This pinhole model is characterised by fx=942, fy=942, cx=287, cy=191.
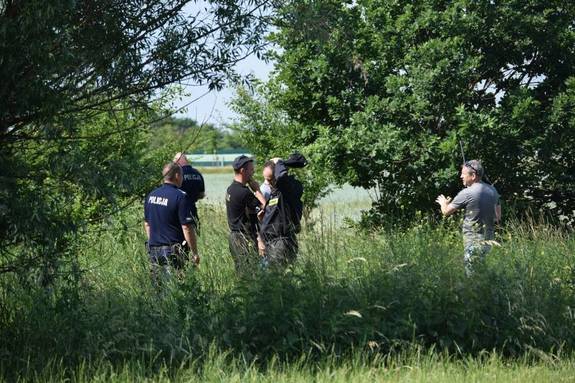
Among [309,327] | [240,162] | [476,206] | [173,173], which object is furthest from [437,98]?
[309,327]

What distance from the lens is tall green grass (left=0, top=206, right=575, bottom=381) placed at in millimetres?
7027

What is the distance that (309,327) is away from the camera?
7.46m

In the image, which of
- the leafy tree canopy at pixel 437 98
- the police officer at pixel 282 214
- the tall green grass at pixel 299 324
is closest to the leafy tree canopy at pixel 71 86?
the tall green grass at pixel 299 324

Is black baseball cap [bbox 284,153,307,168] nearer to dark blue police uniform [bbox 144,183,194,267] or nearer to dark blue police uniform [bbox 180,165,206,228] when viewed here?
dark blue police uniform [bbox 180,165,206,228]

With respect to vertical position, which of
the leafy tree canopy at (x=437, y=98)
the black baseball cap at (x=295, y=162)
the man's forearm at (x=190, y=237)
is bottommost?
the man's forearm at (x=190, y=237)

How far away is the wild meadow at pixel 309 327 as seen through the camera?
694 cm

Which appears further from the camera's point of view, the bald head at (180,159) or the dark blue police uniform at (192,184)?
the dark blue police uniform at (192,184)

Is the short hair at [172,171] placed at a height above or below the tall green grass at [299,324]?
above

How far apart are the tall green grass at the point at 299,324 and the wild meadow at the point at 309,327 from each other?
12 mm

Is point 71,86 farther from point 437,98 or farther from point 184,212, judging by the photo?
point 437,98

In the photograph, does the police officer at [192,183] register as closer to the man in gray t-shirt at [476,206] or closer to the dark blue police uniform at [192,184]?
the dark blue police uniform at [192,184]

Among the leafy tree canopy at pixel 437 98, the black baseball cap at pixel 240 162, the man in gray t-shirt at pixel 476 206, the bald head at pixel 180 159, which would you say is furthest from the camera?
the leafy tree canopy at pixel 437 98

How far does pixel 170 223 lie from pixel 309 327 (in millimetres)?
2311

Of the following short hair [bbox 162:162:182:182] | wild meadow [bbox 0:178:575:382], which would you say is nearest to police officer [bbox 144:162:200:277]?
short hair [bbox 162:162:182:182]
